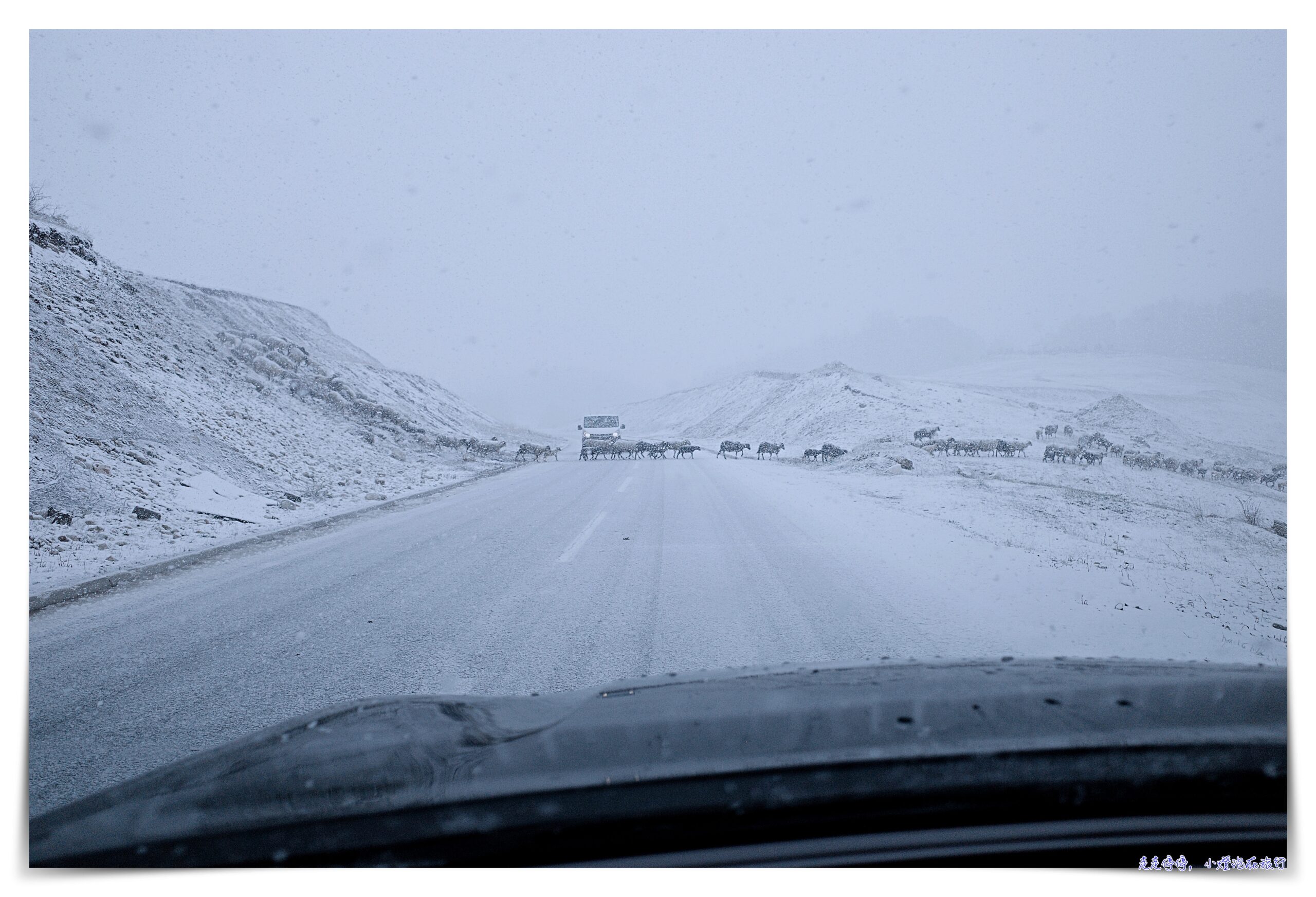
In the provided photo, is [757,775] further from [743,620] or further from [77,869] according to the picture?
[743,620]

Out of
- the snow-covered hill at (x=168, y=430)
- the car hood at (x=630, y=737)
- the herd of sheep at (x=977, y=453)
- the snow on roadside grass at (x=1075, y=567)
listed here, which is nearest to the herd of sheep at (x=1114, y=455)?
the herd of sheep at (x=977, y=453)

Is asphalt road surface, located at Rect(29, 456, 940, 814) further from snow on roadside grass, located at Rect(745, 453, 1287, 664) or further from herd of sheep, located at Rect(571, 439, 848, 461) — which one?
herd of sheep, located at Rect(571, 439, 848, 461)

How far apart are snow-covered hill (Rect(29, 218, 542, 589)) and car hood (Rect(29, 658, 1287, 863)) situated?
643 cm

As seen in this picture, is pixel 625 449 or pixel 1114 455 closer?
pixel 1114 455

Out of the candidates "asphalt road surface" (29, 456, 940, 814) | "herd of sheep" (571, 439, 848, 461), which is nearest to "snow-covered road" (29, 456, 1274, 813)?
"asphalt road surface" (29, 456, 940, 814)

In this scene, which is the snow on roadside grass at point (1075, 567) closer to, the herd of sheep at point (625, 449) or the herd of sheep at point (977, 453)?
the herd of sheep at point (977, 453)

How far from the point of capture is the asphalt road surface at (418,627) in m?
3.73

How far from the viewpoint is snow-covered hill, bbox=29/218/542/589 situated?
9.99 m

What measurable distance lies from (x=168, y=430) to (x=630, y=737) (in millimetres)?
17548

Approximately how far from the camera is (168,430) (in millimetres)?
15719

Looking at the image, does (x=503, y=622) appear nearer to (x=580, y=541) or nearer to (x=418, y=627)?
(x=418, y=627)

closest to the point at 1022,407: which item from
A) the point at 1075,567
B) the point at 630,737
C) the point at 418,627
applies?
the point at 1075,567

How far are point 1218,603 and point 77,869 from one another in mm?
8195

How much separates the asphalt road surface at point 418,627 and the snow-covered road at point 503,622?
0.02 metres
